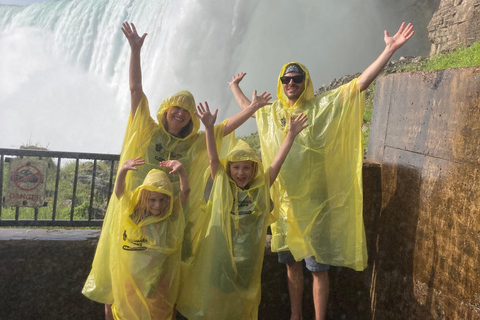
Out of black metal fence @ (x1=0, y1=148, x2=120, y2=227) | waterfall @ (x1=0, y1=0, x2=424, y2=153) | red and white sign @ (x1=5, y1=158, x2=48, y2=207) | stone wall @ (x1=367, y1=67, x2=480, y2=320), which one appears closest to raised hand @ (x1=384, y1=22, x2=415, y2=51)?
stone wall @ (x1=367, y1=67, x2=480, y2=320)

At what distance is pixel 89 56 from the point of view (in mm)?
21250

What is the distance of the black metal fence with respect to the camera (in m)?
3.45

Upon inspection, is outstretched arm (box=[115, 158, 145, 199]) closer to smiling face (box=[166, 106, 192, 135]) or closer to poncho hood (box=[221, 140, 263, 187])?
smiling face (box=[166, 106, 192, 135])

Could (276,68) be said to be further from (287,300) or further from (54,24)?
(54,24)

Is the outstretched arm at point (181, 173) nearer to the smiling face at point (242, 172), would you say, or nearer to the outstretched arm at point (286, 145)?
the smiling face at point (242, 172)

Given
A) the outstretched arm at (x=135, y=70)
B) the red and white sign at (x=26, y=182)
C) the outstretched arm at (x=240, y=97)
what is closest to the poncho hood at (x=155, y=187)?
the outstretched arm at (x=135, y=70)

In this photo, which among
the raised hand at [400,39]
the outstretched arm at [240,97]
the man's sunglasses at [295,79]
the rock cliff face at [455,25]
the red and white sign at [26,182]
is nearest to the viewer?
the raised hand at [400,39]

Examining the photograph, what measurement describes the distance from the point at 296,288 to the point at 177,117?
132 cm

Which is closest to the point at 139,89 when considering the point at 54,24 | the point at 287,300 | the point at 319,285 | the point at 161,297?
the point at 161,297

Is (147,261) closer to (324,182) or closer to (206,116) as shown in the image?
(206,116)

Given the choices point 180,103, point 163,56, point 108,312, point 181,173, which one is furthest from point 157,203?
point 163,56

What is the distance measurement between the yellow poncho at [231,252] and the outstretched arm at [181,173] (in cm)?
16

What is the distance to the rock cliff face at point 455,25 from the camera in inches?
371

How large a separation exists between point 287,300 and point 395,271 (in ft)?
2.92
